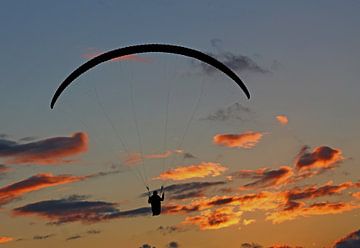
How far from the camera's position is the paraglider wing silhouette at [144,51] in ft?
204

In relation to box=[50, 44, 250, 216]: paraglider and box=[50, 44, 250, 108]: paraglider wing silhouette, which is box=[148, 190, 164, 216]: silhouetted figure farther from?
box=[50, 44, 250, 108]: paraglider wing silhouette

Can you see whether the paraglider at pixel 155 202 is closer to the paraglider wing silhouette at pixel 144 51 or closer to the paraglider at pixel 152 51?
the paraglider at pixel 152 51

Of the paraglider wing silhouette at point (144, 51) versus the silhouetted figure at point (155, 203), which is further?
the silhouetted figure at point (155, 203)

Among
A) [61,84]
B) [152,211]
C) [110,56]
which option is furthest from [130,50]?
[152,211]

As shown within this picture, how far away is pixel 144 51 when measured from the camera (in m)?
62.1

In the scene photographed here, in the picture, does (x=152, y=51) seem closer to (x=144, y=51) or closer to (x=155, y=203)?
(x=144, y=51)

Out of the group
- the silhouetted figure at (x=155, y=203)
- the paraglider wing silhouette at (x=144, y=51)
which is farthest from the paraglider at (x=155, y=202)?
the paraglider wing silhouette at (x=144, y=51)

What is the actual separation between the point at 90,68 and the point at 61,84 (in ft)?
8.12

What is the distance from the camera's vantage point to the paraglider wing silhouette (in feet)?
204

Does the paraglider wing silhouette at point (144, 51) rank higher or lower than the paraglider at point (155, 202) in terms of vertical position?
higher

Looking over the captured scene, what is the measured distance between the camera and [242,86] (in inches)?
2547

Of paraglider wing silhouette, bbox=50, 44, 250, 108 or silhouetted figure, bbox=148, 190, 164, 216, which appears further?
silhouetted figure, bbox=148, 190, 164, 216

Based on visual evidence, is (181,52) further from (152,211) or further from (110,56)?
(152,211)

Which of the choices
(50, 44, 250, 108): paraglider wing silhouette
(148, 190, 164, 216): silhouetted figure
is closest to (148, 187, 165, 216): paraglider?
(148, 190, 164, 216): silhouetted figure
